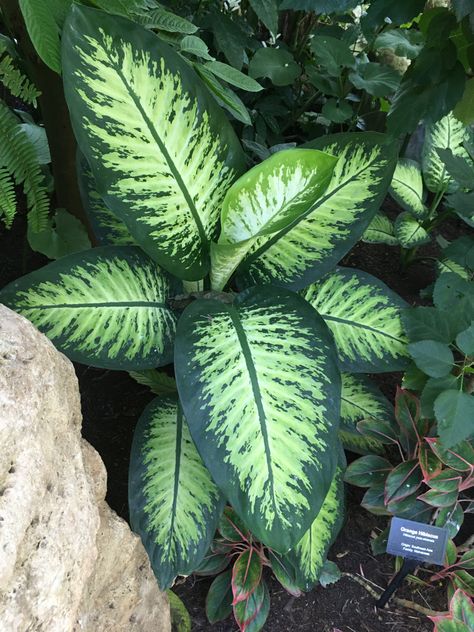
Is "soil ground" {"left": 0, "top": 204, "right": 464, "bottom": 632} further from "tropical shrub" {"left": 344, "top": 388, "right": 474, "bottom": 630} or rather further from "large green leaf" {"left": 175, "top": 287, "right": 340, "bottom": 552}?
"large green leaf" {"left": 175, "top": 287, "right": 340, "bottom": 552}

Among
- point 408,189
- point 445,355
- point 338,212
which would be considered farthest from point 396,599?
point 408,189

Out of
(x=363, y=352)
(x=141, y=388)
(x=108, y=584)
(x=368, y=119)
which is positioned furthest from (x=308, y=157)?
(x=368, y=119)

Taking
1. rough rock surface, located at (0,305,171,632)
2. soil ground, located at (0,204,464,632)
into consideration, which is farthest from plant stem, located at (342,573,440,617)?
rough rock surface, located at (0,305,171,632)

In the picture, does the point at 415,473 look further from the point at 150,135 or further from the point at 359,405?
the point at 150,135

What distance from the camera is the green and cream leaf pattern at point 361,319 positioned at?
3.56 feet

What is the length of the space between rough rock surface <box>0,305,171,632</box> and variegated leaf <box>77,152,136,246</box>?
382 millimetres

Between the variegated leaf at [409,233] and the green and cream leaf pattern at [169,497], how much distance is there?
3.26ft

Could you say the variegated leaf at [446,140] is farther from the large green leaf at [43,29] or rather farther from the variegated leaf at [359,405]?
the large green leaf at [43,29]

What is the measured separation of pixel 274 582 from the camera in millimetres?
1295

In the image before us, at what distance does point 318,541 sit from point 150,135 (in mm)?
792

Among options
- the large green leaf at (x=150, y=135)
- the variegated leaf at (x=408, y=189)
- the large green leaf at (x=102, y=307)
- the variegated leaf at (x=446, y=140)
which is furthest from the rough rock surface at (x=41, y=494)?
the variegated leaf at (x=446, y=140)

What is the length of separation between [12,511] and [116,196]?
0.47 m

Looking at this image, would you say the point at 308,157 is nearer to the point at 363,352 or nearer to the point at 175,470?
the point at 363,352

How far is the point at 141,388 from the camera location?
146 cm
